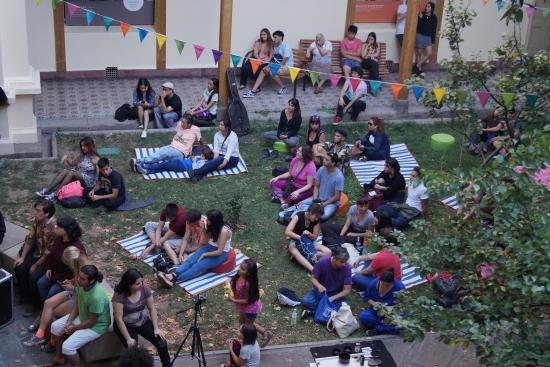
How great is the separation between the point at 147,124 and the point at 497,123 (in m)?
5.88

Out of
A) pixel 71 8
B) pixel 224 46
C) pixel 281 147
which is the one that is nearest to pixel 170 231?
pixel 281 147

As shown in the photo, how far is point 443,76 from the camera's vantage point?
59.5 ft

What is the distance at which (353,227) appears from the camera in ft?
37.3

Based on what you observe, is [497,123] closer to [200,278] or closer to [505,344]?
[200,278]

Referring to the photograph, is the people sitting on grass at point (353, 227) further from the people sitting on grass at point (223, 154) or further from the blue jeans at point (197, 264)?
the people sitting on grass at point (223, 154)

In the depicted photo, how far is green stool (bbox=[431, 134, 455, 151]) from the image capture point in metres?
14.6

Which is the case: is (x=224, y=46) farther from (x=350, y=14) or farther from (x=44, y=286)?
(x=44, y=286)

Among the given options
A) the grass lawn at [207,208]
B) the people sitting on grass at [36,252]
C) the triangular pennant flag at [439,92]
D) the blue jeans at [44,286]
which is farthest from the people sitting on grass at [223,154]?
the blue jeans at [44,286]

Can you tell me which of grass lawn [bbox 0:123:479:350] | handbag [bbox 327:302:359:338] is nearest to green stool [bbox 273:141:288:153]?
grass lawn [bbox 0:123:479:350]

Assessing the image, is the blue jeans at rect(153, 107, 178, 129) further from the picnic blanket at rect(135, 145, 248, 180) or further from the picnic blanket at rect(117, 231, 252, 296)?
the picnic blanket at rect(117, 231, 252, 296)

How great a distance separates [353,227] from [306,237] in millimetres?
730

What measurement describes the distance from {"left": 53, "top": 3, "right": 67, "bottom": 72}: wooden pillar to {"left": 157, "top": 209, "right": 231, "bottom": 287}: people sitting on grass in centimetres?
699

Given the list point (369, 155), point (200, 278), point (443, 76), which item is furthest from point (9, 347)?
point (443, 76)

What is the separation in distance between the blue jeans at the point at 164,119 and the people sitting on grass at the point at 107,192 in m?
2.87
